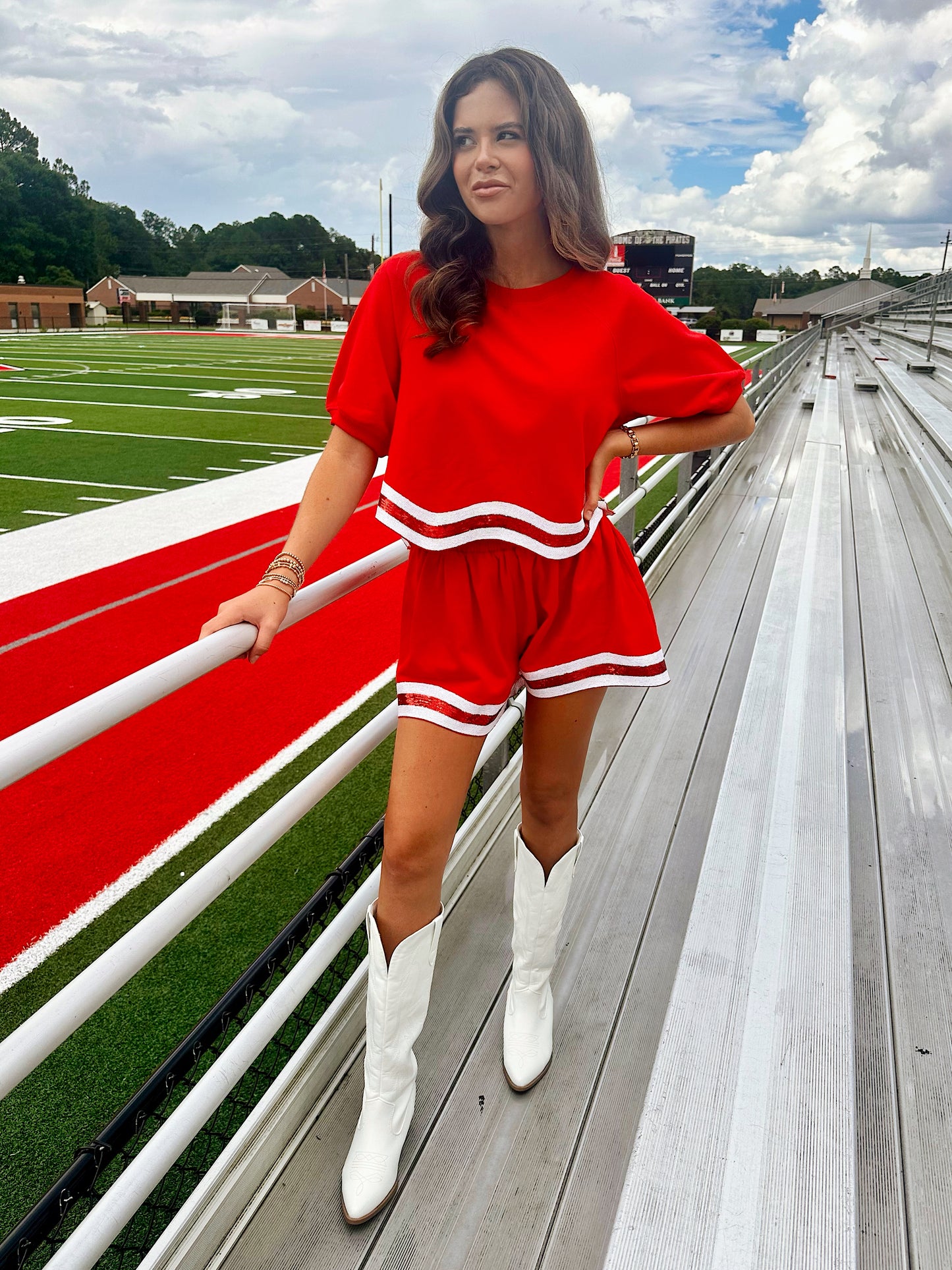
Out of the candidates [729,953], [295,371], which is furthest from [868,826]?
[295,371]

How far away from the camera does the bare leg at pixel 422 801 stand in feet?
4.60

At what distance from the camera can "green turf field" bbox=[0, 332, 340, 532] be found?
371 inches

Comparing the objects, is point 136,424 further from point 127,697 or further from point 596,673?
point 127,697

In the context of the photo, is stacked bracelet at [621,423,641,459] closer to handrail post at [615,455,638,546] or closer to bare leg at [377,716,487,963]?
bare leg at [377,716,487,963]

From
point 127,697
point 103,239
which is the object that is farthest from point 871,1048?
point 103,239

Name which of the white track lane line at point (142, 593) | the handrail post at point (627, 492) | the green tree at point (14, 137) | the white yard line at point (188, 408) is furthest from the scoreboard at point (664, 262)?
the green tree at point (14, 137)

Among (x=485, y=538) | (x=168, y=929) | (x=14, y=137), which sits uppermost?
(x=14, y=137)

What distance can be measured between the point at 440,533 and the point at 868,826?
182 centimetres

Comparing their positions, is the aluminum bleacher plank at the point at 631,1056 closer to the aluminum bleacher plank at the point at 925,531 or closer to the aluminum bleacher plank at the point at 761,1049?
the aluminum bleacher plank at the point at 761,1049

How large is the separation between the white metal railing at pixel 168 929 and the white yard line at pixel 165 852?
4.53 feet

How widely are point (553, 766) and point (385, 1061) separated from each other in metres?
0.56

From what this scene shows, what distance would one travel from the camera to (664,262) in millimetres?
50750

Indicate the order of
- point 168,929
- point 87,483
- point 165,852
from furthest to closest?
point 87,483, point 165,852, point 168,929

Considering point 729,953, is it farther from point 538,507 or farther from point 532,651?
point 538,507
